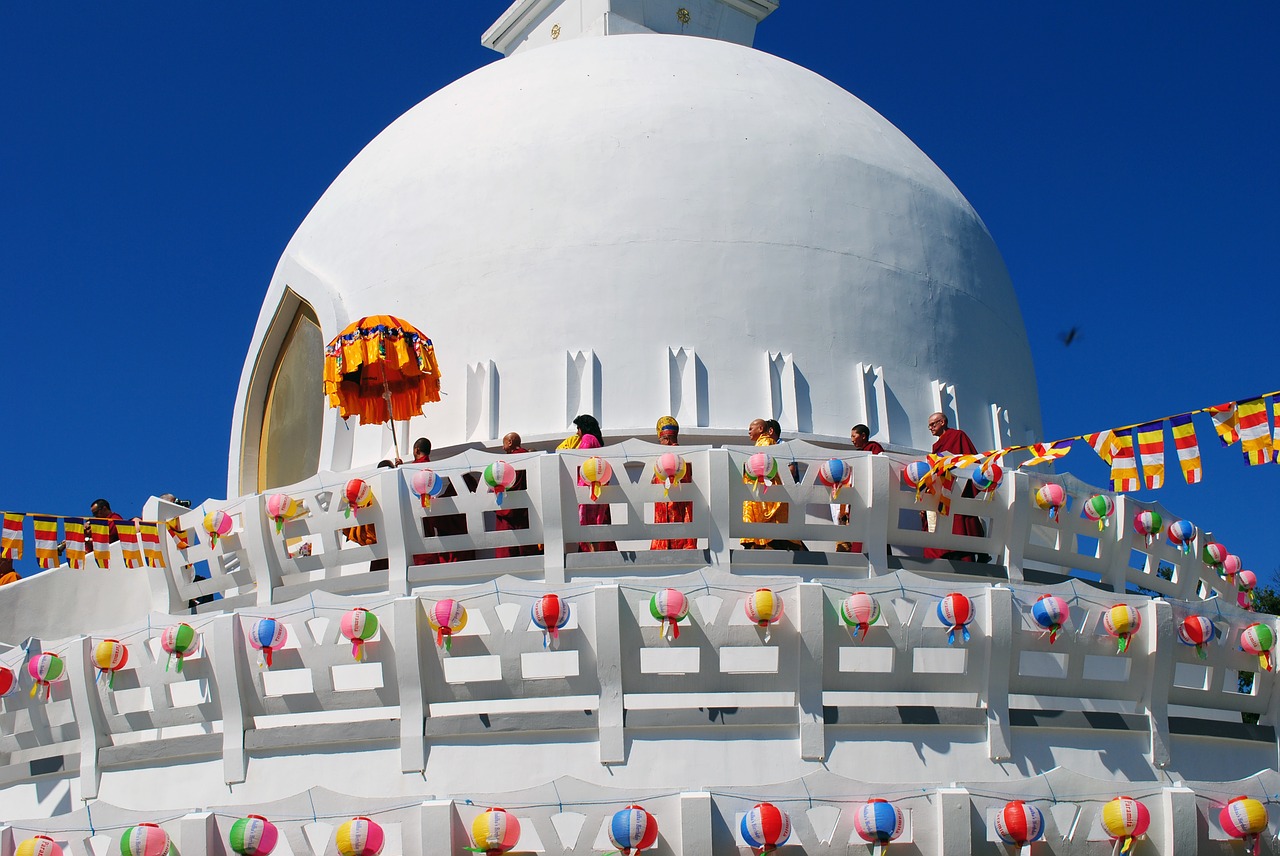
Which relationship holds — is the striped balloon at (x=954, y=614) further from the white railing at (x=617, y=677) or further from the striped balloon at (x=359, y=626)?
the striped balloon at (x=359, y=626)

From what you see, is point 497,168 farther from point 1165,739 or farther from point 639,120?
point 1165,739

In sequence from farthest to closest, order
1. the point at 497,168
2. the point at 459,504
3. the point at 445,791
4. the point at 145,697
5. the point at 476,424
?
the point at 497,168
the point at 476,424
the point at 459,504
the point at 145,697
the point at 445,791

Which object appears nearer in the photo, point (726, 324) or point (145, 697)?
point (145, 697)

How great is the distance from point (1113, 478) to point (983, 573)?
1.34 m

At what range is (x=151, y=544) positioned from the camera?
39.4ft

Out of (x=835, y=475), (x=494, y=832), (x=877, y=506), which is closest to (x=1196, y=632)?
(x=877, y=506)

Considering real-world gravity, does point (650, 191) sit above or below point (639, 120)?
below

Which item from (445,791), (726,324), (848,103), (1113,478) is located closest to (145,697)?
(445,791)

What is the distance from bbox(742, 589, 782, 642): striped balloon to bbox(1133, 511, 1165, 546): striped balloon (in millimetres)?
4209

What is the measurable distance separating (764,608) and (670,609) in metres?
0.62

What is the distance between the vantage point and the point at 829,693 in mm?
9594

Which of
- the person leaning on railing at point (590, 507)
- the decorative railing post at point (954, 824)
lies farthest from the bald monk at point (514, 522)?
the decorative railing post at point (954, 824)

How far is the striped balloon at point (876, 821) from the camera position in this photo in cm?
809

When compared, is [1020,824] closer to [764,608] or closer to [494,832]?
[764,608]
